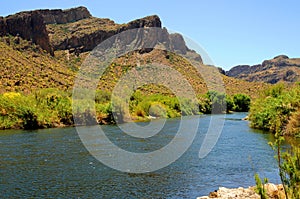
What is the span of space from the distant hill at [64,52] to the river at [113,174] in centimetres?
4315

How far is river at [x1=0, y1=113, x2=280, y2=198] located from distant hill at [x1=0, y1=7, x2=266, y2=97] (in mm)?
43147

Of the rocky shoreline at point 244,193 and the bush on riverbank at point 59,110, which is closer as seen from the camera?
the rocky shoreline at point 244,193

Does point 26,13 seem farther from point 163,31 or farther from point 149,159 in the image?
point 149,159

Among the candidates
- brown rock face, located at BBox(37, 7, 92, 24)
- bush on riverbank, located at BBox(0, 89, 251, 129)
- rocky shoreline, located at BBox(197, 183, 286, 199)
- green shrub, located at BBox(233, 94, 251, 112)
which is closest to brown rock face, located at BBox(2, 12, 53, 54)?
brown rock face, located at BBox(37, 7, 92, 24)

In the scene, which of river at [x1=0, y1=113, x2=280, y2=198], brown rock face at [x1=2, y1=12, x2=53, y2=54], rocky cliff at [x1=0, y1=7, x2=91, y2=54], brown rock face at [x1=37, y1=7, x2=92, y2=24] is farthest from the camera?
brown rock face at [x1=37, y1=7, x2=92, y2=24]

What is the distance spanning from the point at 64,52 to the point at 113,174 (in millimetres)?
Answer: 129166

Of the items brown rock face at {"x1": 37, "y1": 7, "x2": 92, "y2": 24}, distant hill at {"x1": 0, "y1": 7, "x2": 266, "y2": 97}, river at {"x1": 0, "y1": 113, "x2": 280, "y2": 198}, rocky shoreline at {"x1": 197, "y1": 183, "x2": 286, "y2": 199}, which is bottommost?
river at {"x1": 0, "y1": 113, "x2": 280, "y2": 198}

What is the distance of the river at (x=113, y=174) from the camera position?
1712 centimetres

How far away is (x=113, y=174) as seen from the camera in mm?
20828

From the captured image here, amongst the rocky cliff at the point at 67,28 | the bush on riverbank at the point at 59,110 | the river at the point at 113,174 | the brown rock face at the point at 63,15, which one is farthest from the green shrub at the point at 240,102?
the brown rock face at the point at 63,15

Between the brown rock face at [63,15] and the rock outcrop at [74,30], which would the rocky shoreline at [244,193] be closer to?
the rock outcrop at [74,30]

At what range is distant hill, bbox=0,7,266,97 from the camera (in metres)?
80.1

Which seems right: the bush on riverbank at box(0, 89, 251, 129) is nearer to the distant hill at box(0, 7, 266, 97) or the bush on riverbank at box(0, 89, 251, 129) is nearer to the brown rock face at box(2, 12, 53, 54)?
the distant hill at box(0, 7, 266, 97)

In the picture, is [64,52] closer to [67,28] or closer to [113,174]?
[67,28]
